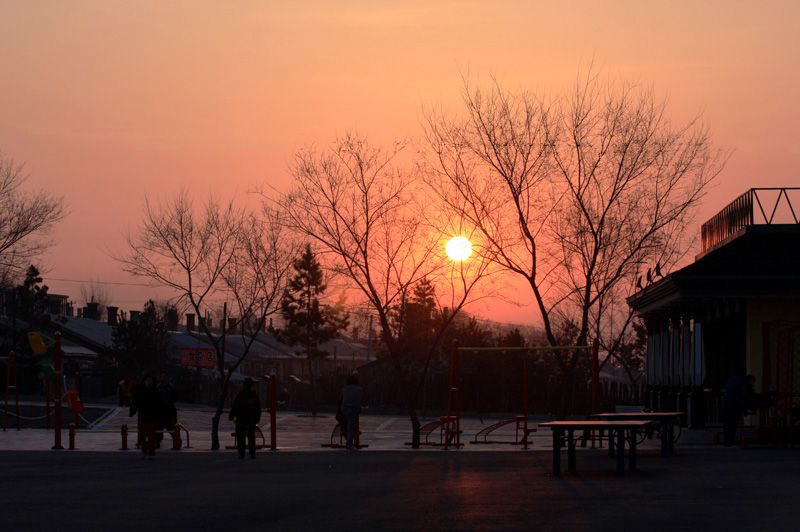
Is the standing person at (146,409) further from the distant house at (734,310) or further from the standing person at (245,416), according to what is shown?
the distant house at (734,310)

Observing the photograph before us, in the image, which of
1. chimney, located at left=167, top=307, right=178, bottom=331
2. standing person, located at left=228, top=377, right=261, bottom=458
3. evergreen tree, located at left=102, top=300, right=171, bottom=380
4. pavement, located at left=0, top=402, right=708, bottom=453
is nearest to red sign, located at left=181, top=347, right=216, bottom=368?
evergreen tree, located at left=102, top=300, right=171, bottom=380

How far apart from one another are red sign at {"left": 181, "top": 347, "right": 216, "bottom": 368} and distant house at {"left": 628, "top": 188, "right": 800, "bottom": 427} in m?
35.5

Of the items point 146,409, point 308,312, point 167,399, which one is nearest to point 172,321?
point 308,312

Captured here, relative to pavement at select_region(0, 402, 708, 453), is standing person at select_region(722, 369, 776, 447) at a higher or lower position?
higher

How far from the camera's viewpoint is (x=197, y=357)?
2286 inches

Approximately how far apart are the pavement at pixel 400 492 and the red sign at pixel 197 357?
123 feet

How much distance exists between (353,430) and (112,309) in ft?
230

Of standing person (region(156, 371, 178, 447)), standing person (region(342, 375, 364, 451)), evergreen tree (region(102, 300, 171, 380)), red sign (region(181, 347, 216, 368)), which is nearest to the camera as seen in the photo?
standing person (region(342, 375, 364, 451))

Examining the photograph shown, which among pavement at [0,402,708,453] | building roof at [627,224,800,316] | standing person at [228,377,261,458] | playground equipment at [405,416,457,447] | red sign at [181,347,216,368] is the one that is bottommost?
pavement at [0,402,708,453]

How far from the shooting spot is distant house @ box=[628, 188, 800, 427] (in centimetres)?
2209

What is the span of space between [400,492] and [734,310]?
13.6 meters

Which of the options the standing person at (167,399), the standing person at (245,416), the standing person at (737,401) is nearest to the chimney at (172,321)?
the standing person at (167,399)

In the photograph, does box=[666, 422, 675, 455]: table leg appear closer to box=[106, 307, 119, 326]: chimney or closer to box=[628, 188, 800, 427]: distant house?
box=[628, 188, 800, 427]: distant house

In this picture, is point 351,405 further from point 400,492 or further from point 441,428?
point 400,492
